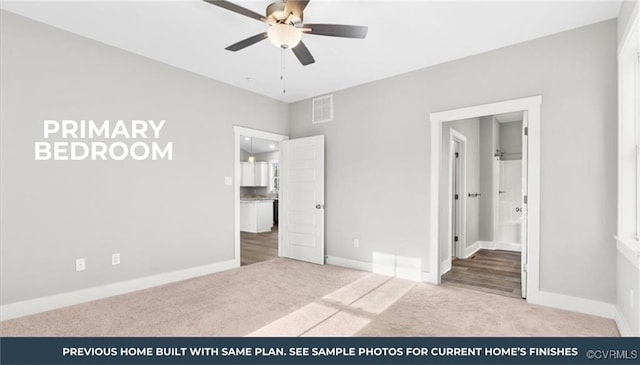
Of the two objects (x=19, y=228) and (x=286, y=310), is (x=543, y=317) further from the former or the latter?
(x=19, y=228)

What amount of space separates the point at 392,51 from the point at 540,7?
1382mm

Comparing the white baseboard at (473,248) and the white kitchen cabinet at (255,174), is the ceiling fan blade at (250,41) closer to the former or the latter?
the white baseboard at (473,248)

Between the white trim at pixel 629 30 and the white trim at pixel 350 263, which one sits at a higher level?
the white trim at pixel 629 30

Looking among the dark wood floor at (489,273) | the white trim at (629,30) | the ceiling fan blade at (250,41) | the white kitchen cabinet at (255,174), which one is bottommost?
the dark wood floor at (489,273)

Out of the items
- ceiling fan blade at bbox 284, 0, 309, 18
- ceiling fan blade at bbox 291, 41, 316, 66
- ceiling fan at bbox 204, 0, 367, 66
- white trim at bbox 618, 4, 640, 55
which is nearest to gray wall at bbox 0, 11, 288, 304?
ceiling fan blade at bbox 291, 41, 316, 66

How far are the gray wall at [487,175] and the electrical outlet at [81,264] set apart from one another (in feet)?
21.1

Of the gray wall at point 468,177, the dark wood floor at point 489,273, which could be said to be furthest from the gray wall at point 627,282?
the gray wall at point 468,177

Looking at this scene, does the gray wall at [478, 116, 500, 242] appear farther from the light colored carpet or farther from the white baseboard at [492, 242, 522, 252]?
the light colored carpet

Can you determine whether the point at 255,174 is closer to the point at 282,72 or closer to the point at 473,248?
the point at 282,72

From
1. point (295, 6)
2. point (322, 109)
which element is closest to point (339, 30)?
point (295, 6)

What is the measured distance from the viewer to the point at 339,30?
2428 millimetres

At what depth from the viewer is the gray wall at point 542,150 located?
2.87 m
